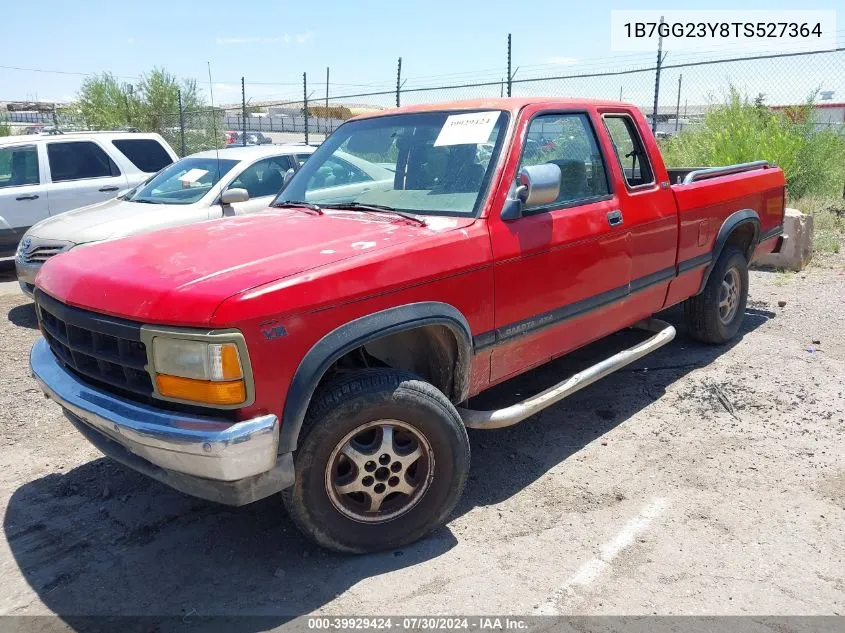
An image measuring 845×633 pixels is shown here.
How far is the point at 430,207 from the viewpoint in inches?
143

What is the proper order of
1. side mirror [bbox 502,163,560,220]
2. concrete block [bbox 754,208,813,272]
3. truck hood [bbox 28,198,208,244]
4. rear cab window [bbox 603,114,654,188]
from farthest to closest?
concrete block [bbox 754,208,813,272], truck hood [bbox 28,198,208,244], rear cab window [bbox 603,114,654,188], side mirror [bbox 502,163,560,220]

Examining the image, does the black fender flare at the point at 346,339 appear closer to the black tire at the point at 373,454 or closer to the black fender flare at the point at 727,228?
the black tire at the point at 373,454

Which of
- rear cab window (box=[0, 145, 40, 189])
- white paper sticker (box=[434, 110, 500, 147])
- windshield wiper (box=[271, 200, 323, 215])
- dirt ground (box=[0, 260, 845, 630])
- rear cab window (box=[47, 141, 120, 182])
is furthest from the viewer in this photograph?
rear cab window (box=[47, 141, 120, 182])

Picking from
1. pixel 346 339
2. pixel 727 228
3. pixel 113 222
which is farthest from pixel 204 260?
pixel 113 222

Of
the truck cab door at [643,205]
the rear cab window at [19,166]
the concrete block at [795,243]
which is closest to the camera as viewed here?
the truck cab door at [643,205]

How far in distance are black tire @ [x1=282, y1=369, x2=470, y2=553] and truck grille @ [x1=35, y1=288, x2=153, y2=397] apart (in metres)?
0.69

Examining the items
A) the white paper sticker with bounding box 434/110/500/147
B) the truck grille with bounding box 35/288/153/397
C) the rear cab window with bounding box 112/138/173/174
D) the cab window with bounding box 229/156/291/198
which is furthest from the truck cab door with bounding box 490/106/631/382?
the rear cab window with bounding box 112/138/173/174

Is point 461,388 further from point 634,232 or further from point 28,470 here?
point 28,470

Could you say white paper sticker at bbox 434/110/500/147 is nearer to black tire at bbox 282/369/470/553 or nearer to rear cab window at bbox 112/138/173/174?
black tire at bbox 282/369/470/553

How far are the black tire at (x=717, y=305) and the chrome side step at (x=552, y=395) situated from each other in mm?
693

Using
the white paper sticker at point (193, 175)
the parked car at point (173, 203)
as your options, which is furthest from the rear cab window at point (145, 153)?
the white paper sticker at point (193, 175)

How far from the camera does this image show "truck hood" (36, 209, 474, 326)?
2.66 metres

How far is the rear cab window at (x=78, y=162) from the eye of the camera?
371 inches

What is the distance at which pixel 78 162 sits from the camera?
9.55m
